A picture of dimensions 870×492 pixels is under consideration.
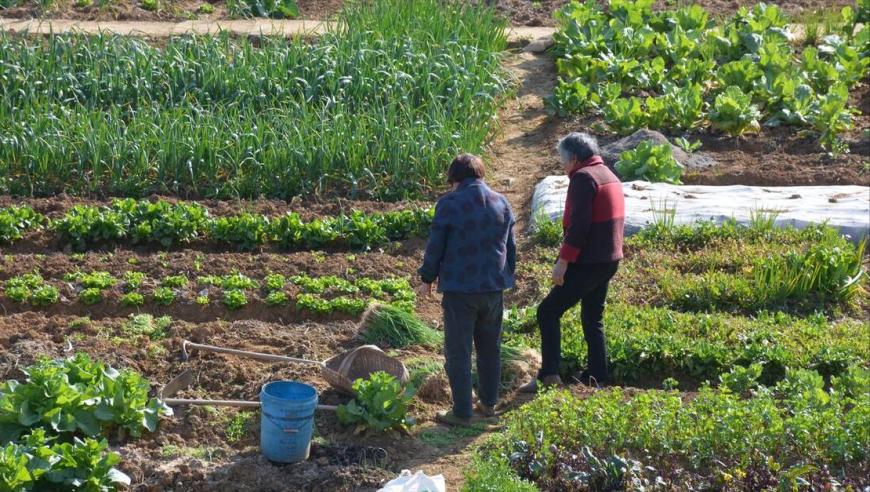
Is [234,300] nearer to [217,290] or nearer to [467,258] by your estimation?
[217,290]

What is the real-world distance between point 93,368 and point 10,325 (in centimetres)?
185

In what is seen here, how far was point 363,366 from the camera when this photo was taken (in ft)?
22.8

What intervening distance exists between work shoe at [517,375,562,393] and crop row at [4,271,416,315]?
4.41 feet

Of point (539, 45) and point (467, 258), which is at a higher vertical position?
point (539, 45)

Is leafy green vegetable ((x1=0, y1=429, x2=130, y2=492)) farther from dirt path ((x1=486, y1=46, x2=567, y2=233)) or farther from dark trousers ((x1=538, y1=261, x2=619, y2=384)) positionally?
dirt path ((x1=486, y1=46, x2=567, y2=233))

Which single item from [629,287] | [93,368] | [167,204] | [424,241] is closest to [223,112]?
[167,204]

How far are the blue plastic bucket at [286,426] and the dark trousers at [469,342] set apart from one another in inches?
33.6

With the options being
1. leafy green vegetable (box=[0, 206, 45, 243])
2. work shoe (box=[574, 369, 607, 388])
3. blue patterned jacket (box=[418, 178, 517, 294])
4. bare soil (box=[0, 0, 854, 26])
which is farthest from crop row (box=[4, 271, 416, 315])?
bare soil (box=[0, 0, 854, 26])

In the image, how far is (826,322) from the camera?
320 inches

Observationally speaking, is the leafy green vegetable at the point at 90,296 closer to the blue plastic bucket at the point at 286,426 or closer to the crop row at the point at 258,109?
the crop row at the point at 258,109

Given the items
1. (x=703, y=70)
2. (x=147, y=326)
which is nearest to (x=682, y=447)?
(x=147, y=326)

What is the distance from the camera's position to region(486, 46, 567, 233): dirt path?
11.0 meters

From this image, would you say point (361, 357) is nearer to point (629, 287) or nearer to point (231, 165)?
point (629, 287)

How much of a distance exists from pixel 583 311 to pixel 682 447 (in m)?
1.31
